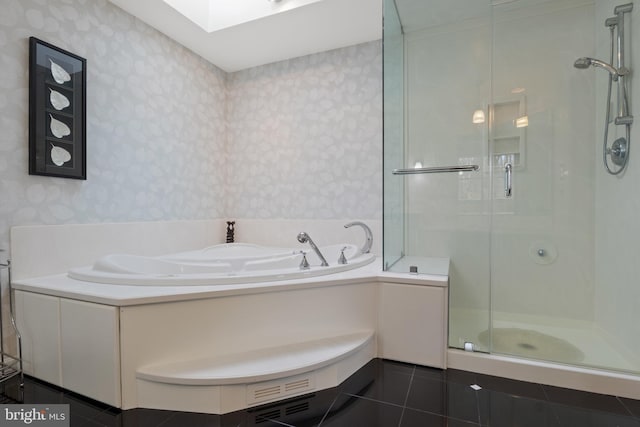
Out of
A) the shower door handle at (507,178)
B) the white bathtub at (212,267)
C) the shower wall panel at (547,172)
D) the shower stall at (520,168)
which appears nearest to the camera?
the white bathtub at (212,267)

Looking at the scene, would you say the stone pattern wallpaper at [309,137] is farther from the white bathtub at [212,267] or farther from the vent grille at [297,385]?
the vent grille at [297,385]

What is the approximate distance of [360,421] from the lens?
1295 millimetres

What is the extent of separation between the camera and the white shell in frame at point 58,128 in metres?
1.87

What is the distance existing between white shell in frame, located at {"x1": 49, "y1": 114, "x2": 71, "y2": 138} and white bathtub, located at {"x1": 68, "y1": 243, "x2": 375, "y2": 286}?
0.80m

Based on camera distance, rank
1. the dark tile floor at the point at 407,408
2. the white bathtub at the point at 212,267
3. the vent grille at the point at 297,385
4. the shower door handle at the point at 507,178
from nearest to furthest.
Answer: the dark tile floor at the point at 407,408 → the vent grille at the point at 297,385 → the white bathtub at the point at 212,267 → the shower door handle at the point at 507,178

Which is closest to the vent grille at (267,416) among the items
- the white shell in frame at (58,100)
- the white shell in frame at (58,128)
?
the white shell in frame at (58,128)

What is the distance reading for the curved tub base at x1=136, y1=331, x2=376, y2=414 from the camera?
1336 mm

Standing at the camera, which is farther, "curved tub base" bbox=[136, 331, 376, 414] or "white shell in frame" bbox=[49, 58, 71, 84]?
"white shell in frame" bbox=[49, 58, 71, 84]

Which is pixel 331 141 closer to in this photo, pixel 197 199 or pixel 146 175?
pixel 197 199

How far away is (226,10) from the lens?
249 centimetres

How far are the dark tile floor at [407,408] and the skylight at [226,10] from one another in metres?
2.48

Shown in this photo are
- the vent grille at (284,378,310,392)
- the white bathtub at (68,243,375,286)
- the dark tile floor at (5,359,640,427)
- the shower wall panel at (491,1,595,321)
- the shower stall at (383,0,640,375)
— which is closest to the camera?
the dark tile floor at (5,359,640,427)
